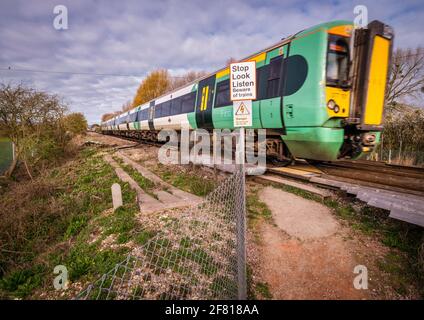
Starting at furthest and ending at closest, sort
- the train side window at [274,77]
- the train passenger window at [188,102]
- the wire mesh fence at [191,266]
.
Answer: the train passenger window at [188,102] → the train side window at [274,77] → the wire mesh fence at [191,266]

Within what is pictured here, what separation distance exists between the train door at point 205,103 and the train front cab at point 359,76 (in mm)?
4789

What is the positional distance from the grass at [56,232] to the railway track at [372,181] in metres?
3.68

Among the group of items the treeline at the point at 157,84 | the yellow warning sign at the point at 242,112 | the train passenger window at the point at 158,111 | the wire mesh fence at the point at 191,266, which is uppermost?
the treeline at the point at 157,84

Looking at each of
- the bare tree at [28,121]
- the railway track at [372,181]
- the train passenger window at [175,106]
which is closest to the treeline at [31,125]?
the bare tree at [28,121]

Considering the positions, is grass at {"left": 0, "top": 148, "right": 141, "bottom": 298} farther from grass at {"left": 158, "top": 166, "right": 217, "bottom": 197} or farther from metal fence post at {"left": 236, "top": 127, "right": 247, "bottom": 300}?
metal fence post at {"left": 236, "top": 127, "right": 247, "bottom": 300}

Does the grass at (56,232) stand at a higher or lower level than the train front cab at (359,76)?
lower

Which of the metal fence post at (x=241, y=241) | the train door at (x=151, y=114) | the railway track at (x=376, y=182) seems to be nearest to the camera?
the metal fence post at (x=241, y=241)

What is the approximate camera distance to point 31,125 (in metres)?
12.5

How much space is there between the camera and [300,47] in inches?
213

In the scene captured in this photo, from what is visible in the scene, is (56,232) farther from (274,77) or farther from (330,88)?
(330,88)

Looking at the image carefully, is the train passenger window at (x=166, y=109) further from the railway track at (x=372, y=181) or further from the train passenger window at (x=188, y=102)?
the railway track at (x=372, y=181)

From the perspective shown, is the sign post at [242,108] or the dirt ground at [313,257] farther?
the dirt ground at [313,257]

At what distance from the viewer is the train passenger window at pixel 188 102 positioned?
34.7ft

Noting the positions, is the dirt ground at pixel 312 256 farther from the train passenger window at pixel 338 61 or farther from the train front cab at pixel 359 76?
the train passenger window at pixel 338 61
